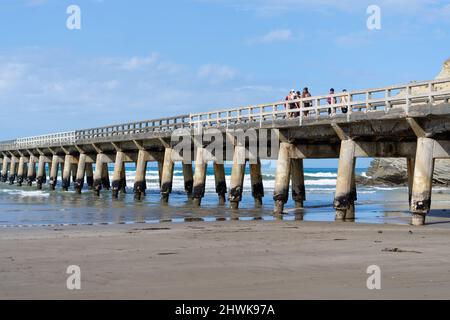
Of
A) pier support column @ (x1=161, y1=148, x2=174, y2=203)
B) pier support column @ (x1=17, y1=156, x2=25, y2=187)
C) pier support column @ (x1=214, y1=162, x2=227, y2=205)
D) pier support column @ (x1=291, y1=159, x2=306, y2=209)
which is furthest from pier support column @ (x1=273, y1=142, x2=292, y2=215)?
pier support column @ (x1=17, y1=156, x2=25, y2=187)

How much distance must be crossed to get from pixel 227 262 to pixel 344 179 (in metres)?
11.3

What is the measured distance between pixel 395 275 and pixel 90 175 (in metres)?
45.3

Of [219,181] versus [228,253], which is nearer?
[228,253]

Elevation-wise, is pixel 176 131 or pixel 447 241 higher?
pixel 176 131

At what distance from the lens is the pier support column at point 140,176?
3809 cm

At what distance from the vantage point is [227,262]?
38.1 ft

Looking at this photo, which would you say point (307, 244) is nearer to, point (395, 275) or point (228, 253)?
point (228, 253)

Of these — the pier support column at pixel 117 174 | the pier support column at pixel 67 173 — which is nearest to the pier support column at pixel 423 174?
the pier support column at pixel 117 174

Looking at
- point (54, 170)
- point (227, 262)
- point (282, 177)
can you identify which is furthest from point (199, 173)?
point (54, 170)

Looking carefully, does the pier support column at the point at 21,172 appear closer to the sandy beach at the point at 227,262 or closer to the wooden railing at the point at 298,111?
the wooden railing at the point at 298,111
